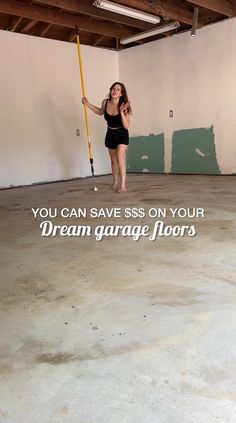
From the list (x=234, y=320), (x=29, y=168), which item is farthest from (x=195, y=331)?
(x=29, y=168)

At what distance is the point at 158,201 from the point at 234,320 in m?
2.87

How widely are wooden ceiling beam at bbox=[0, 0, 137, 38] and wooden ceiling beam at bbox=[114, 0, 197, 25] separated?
4.12 ft

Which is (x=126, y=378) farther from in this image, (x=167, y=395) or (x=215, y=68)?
(x=215, y=68)

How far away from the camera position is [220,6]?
598 centimetres

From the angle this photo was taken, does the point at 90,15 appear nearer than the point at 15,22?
No

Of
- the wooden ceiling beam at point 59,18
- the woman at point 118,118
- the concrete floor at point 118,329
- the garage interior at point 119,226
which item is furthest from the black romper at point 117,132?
the concrete floor at point 118,329

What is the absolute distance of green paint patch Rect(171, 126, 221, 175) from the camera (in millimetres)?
7090

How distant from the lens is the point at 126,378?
111 cm

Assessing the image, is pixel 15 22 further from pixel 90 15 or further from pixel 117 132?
pixel 117 132

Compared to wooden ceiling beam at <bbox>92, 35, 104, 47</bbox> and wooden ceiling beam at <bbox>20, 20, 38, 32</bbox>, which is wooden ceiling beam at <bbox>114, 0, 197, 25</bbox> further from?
wooden ceiling beam at <bbox>92, 35, 104, 47</bbox>

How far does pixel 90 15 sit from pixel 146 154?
2876 mm

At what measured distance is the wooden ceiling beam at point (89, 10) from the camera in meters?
5.65

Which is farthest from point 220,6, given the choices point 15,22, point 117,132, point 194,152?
point 15,22

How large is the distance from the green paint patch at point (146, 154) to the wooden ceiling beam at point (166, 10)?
2.19 metres
